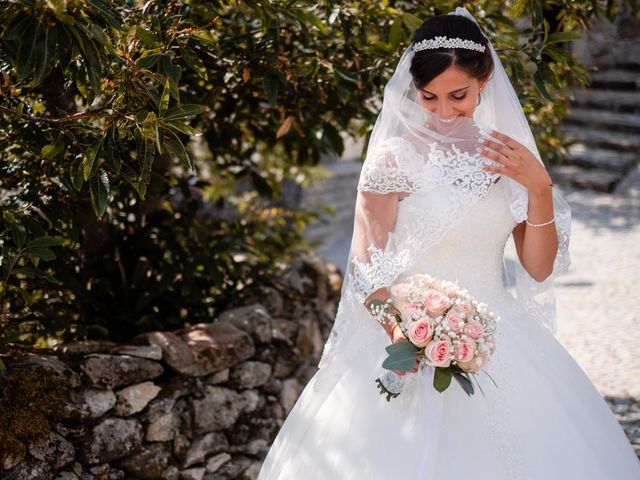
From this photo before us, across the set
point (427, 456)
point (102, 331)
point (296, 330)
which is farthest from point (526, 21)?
point (427, 456)

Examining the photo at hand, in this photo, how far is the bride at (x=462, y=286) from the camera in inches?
94.7

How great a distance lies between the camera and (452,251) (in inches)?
104

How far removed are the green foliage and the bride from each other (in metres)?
0.66

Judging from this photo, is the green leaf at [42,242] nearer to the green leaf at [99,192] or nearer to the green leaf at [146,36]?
the green leaf at [99,192]

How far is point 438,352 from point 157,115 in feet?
3.94

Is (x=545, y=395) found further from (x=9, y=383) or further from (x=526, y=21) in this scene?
(x=526, y=21)

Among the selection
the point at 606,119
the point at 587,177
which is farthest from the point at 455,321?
the point at 606,119

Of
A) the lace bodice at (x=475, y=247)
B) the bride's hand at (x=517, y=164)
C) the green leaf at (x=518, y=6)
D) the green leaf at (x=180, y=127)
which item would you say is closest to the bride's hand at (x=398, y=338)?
the lace bodice at (x=475, y=247)

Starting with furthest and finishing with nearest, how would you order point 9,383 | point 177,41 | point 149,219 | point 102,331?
point 149,219 < point 102,331 < point 9,383 < point 177,41

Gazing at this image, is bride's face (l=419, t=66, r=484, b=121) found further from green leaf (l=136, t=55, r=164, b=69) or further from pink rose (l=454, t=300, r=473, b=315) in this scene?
green leaf (l=136, t=55, r=164, b=69)

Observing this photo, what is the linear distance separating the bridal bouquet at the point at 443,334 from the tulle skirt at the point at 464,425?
0.90 ft

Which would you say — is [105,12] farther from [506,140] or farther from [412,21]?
[412,21]

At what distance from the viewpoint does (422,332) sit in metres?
2.10

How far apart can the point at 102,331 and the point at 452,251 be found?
1.97m
